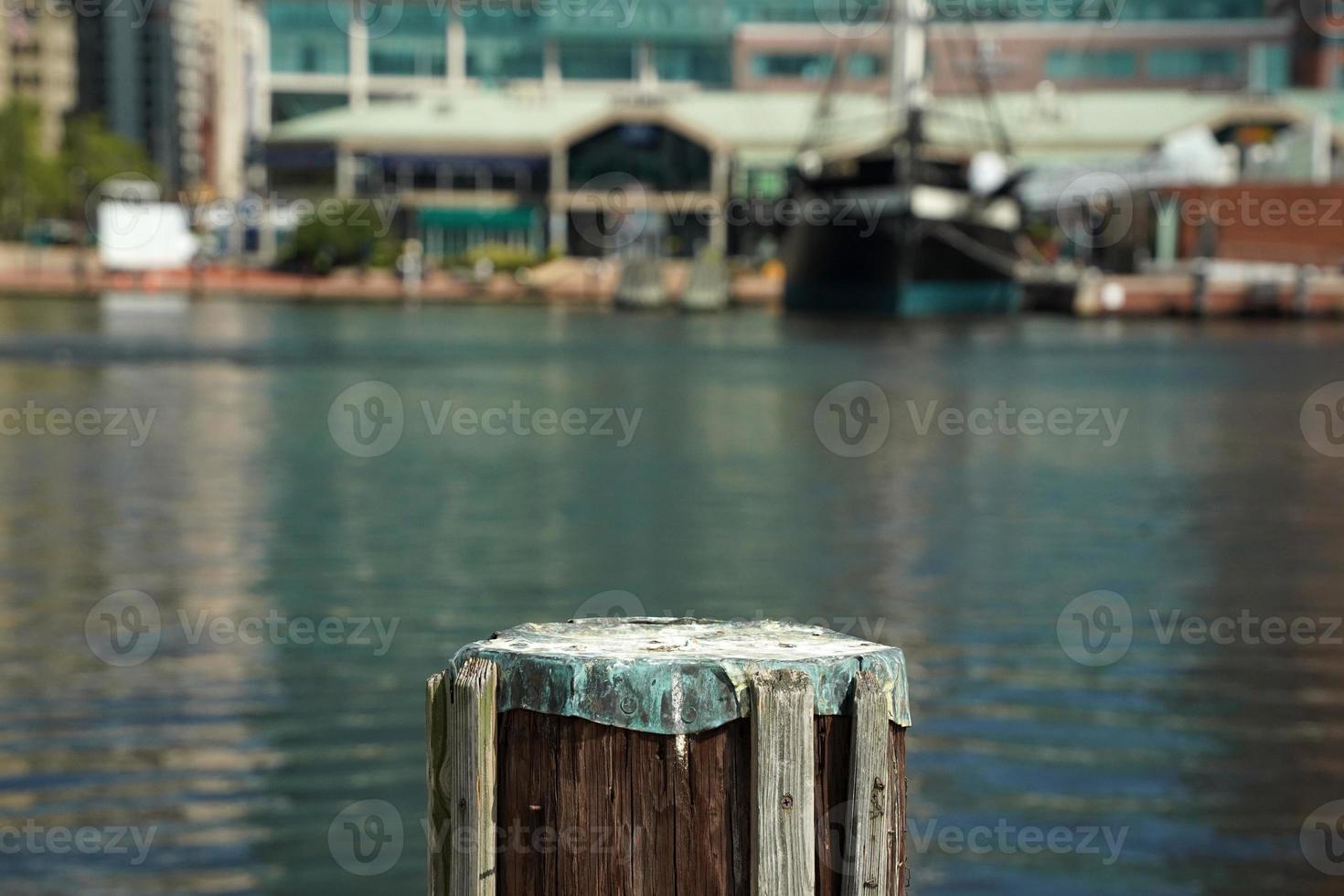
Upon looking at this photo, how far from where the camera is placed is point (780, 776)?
4914mm

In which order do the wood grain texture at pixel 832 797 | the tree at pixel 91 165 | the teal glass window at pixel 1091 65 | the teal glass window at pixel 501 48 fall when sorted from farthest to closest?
1. the teal glass window at pixel 501 48
2. the teal glass window at pixel 1091 65
3. the tree at pixel 91 165
4. the wood grain texture at pixel 832 797

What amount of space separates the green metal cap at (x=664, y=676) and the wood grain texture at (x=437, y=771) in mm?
108

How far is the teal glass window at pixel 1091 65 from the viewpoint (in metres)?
133

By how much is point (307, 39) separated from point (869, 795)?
132428 millimetres

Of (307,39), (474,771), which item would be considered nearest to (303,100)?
(307,39)

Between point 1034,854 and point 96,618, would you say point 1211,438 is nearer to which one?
point 96,618

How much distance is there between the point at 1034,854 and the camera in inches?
406

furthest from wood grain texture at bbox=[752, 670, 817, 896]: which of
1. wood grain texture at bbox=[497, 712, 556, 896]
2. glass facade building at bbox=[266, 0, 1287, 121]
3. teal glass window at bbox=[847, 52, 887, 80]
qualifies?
teal glass window at bbox=[847, 52, 887, 80]

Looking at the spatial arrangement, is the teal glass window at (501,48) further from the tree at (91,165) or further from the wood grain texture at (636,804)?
the wood grain texture at (636,804)

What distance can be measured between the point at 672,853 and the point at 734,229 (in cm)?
11378

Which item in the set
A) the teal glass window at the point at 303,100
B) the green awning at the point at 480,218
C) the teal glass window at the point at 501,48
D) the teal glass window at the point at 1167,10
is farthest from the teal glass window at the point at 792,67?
the teal glass window at the point at 303,100

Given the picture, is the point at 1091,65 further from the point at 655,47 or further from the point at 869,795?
the point at 869,795

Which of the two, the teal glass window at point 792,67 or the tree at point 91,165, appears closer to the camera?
the tree at point 91,165

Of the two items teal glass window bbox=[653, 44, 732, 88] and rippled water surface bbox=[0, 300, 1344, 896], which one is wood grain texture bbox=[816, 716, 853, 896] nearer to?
rippled water surface bbox=[0, 300, 1344, 896]
